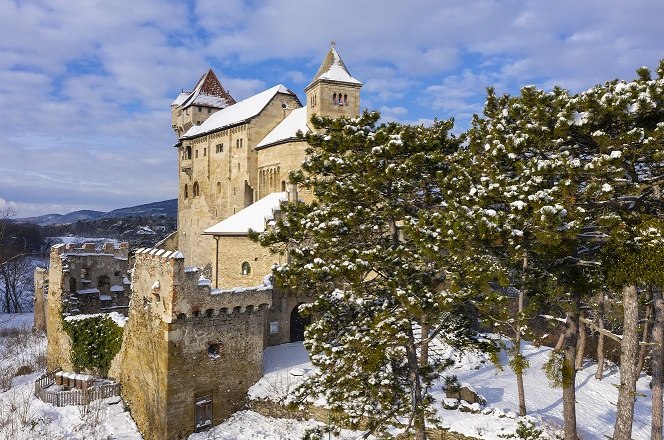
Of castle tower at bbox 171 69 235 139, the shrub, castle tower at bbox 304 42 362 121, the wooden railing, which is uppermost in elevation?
castle tower at bbox 171 69 235 139

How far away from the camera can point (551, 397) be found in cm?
2000

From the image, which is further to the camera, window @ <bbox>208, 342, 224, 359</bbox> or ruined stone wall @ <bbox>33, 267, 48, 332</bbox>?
ruined stone wall @ <bbox>33, 267, 48, 332</bbox>

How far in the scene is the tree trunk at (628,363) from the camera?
10.6 m

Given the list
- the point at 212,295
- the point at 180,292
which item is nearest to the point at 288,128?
the point at 212,295

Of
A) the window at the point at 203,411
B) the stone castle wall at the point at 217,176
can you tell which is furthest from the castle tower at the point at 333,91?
the window at the point at 203,411

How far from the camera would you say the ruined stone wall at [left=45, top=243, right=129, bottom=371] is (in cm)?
2314

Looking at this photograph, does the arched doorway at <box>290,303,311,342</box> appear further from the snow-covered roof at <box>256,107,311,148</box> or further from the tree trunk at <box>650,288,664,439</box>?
the snow-covered roof at <box>256,107,311,148</box>

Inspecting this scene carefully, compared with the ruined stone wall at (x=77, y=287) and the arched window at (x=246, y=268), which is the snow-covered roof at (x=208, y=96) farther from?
the arched window at (x=246, y=268)

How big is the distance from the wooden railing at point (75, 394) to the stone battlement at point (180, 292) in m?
5.00

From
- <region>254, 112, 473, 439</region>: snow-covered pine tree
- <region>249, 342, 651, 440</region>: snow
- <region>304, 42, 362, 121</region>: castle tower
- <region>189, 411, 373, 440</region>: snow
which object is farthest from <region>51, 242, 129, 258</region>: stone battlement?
<region>254, 112, 473, 439</region>: snow-covered pine tree

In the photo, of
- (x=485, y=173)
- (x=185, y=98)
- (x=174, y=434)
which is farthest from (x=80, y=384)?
(x=185, y=98)

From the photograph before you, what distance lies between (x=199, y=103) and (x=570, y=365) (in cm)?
4894

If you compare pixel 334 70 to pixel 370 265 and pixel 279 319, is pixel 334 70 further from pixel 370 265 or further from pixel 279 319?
pixel 370 265

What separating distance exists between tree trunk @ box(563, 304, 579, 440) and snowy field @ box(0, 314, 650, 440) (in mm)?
1978
